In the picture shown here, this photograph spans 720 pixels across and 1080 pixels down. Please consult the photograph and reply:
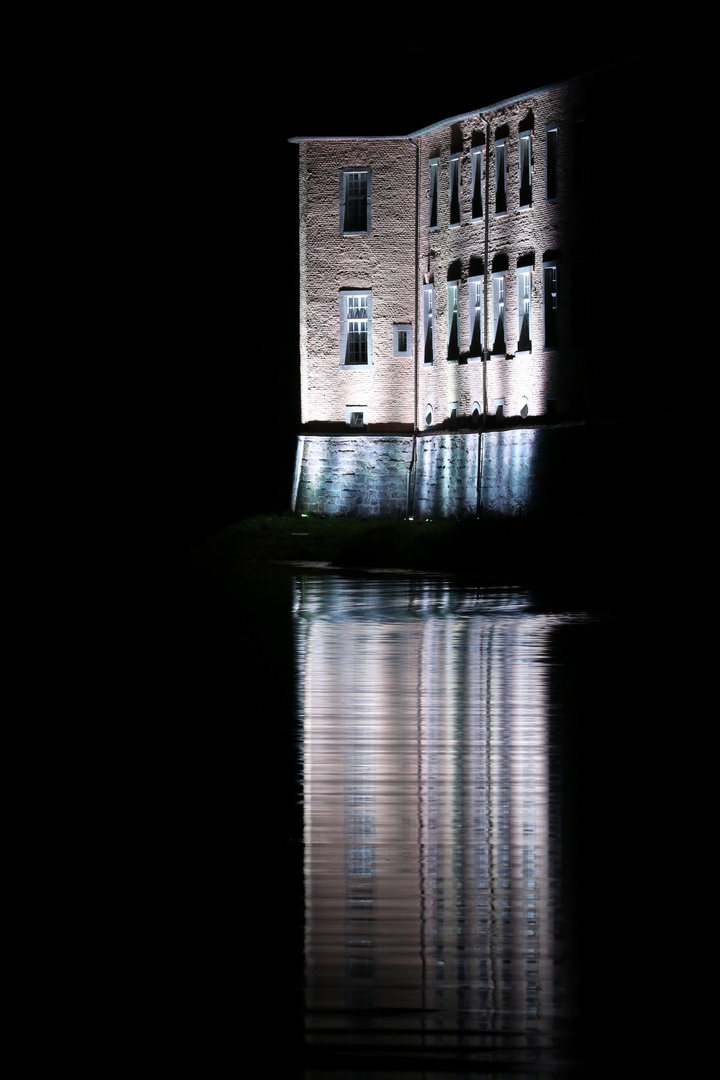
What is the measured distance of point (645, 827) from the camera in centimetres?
966

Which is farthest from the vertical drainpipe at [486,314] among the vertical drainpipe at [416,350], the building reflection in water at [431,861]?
the building reflection in water at [431,861]

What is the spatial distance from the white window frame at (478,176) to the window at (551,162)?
3.45m

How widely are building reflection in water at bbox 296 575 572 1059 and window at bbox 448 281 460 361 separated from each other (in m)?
33.4

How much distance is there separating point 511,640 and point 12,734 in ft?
28.5

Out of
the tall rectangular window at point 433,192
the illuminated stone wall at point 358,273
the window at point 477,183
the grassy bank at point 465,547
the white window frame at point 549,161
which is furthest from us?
the illuminated stone wall at point 358,273

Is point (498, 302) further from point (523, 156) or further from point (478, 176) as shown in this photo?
point (523, 156)

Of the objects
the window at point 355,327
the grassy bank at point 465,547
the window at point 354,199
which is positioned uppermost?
the window at point 354,199

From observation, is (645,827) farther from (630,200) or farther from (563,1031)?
(630,200)

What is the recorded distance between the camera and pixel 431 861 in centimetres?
880

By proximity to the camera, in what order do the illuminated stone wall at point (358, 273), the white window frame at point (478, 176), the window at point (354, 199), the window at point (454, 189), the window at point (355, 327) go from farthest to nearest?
the window at point (355, 327), the window at point (354, 199), the illuminated stone wall at point (358, 273), the window at point (454, 189), the white window frame at point (478, 176)

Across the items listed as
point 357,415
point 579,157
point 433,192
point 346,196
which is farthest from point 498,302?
point 346,196

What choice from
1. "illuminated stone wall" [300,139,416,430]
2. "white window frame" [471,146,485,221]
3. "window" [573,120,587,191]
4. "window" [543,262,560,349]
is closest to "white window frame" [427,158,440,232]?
"illuminated stone wall" [300,139,416,430]

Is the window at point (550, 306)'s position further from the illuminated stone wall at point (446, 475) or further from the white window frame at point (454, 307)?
the white window frame at point (454, 307)

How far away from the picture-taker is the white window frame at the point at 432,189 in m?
52.4
